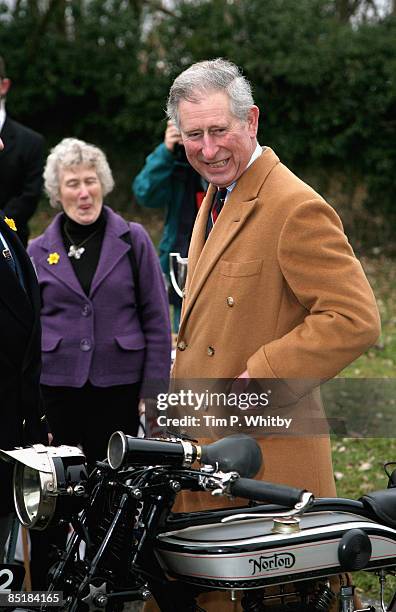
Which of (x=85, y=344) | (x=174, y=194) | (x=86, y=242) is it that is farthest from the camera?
(x=174, y=194)

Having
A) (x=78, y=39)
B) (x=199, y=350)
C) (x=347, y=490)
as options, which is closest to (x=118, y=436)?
(x=199, y=350)

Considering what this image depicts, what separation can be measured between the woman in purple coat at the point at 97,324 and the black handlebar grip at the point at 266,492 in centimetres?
232

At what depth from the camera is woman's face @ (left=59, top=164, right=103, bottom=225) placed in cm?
462

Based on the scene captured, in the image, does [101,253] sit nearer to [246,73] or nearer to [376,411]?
[376,411]

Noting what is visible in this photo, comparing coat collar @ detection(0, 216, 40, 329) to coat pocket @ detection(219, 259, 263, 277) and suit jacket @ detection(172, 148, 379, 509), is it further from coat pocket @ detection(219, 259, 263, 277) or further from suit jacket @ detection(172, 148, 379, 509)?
coat pocket @ detection(219, 259, 263, 277)

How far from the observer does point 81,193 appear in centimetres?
461

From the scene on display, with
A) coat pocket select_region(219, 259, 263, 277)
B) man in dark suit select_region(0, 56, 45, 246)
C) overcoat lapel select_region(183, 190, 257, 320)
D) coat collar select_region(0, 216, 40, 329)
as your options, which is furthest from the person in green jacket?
coat pocket select_region(219, 259, 263, 277)

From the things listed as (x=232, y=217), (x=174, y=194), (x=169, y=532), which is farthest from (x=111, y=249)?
(x=169, y=532)

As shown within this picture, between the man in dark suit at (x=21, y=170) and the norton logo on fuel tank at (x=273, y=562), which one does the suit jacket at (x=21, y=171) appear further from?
the norton logo on fuel tank at (x=273, y=562)

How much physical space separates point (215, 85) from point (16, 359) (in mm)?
1062

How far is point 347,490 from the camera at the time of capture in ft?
18.8

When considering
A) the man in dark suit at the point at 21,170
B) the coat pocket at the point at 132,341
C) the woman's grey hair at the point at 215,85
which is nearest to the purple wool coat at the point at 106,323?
the coat pocket at the point at 132,341

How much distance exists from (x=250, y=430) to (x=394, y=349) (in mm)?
7735

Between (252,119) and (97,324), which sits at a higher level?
(252,119)
